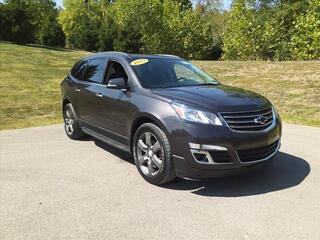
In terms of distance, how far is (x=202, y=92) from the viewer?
5586mm

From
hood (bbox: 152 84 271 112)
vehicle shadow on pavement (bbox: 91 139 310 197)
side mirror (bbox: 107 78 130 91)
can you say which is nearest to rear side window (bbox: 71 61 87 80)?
side mirror (bbox: 107 78 130 91)

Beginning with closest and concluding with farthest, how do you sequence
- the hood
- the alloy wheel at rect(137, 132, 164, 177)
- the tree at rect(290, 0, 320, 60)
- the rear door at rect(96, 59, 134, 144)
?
the hood < the alloy wheel at rect(137, 132, 164, 177) < the rear door at rect(96, 59, 134, 144) < the tree at rect(290, 0, 320, 60)

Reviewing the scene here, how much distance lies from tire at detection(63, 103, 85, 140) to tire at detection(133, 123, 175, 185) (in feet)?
7.91

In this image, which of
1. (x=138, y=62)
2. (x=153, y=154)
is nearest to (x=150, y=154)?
(x=153, y=154)

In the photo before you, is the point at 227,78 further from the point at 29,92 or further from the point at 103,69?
the point at 103,69

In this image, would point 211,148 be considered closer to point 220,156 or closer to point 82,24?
point 220,156

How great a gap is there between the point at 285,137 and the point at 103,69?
3669 mm

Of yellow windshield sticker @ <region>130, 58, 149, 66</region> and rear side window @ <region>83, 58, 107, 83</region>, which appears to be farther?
rear side window @ <region>83, 58, 107, 83</region>

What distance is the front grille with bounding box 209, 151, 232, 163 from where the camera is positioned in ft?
16.0

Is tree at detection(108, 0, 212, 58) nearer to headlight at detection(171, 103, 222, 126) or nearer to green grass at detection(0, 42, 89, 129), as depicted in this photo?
green grass at detection(0, 42, 89, 129)

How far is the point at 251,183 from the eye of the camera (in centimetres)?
541

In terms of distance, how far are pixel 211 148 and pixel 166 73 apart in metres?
1.89

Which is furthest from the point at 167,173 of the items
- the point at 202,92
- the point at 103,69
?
the point at 103,69

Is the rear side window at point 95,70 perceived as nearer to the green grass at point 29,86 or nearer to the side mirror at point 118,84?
the side mirror at point 118,84
